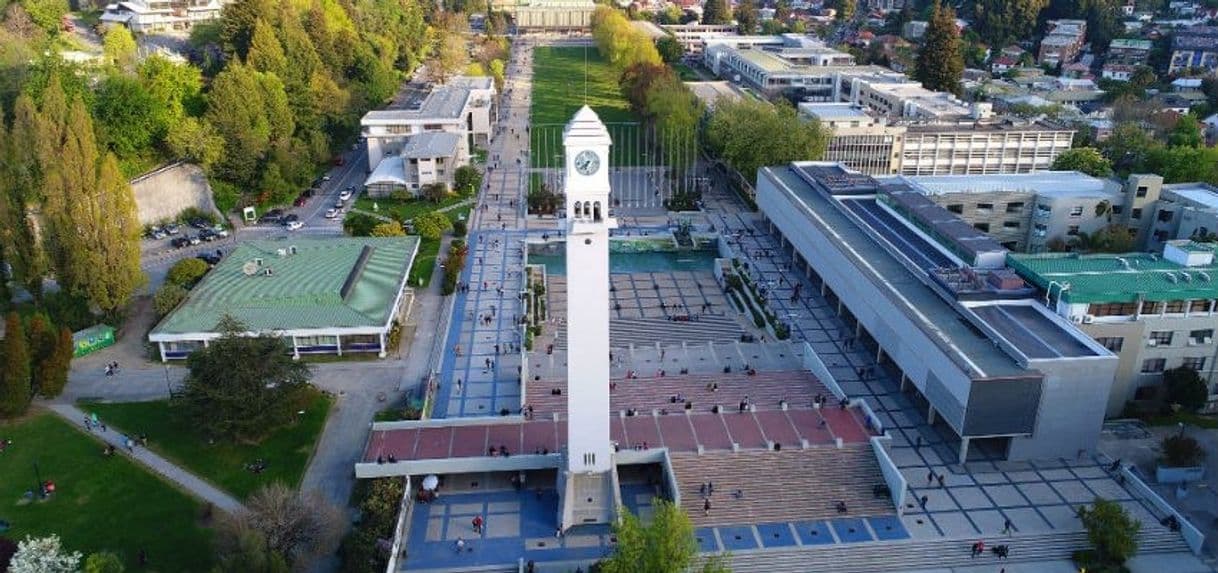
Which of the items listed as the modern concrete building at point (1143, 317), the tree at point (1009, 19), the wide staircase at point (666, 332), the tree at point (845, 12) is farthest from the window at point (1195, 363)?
the tree at point (845, 12)

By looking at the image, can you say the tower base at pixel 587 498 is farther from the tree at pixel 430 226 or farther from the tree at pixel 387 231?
the tree at pixel 430 226

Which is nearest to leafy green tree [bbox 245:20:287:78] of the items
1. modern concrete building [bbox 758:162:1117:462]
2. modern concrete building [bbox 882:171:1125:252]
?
modern concrete building [bbox 758:162:1117:462]

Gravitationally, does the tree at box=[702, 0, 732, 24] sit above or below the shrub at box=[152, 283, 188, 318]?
above

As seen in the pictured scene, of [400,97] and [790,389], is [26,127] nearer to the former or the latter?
[790,389]

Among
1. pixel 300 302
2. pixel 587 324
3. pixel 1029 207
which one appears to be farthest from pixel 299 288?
pixel 1029 207

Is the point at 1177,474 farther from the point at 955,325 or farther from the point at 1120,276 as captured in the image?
the point at 955,325

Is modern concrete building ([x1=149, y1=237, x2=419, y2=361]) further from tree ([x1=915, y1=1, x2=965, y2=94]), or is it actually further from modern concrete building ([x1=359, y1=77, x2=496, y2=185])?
tree ([x1=915, y1=1, x2=965, y2=94])
